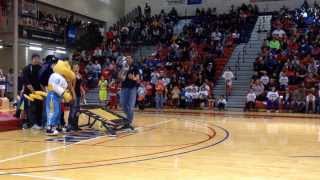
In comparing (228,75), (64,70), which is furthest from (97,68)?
(64,70)

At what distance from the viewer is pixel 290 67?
1919cm

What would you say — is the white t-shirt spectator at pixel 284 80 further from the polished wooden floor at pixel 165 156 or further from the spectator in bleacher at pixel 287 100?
the polished wooden floor at pixel 165 156

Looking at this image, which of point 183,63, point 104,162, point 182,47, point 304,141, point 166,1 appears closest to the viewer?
point 104,162

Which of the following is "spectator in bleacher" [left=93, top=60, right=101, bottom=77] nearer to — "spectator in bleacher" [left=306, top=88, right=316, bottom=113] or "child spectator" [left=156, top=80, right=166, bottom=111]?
"child spectator" [left=156, top=80, right=166, bottom=111]

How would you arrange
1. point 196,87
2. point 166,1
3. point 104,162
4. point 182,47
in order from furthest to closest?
1. point 166,1
2. point 182,47
3. point 196,87
4. point 104,162

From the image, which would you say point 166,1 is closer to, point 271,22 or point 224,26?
point 224,26

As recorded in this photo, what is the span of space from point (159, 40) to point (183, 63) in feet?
12.9

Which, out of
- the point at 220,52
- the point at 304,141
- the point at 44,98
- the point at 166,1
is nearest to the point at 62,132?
the point at 44,98

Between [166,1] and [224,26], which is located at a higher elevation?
[166,1]

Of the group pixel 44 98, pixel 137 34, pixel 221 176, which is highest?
pixel 137 34

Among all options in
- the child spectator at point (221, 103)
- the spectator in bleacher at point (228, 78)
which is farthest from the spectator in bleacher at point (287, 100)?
the spectator in bleacher at point (228, 78)

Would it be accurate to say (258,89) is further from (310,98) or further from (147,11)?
(147,11)

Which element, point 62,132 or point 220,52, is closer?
point 62,132

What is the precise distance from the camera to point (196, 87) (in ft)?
64.2
